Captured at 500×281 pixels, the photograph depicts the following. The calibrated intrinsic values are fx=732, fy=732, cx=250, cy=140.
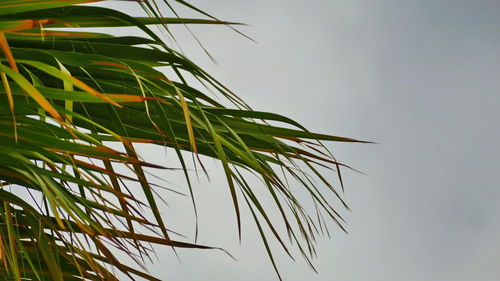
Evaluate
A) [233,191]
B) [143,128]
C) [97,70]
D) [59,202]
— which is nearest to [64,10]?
[97,70]

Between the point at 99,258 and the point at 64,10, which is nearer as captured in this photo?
the point at 64,10

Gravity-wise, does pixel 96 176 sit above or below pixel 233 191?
above

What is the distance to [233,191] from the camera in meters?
1.17

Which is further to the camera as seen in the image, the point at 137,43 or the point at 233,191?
the point at 137,43

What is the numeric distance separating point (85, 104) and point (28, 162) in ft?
1.01

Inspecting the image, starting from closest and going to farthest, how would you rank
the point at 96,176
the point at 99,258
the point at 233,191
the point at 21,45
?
the point at 233,191 → the point at 96,176 → the point at 21,45 → the point at 99,258

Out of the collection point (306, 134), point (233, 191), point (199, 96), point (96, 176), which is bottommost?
point (233, 191)

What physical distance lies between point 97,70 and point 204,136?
255 mm

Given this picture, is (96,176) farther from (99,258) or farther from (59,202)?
(99,258)

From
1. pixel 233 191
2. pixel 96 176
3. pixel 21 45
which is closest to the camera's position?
pixel 233 191

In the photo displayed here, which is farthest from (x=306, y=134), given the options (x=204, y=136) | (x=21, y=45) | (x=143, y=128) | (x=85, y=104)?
(x=21, y=45)

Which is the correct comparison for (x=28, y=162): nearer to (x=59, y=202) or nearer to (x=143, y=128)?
(x=59, y=202)

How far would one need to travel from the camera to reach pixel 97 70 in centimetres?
141

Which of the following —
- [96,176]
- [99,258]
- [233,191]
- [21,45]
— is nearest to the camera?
[233,191]
